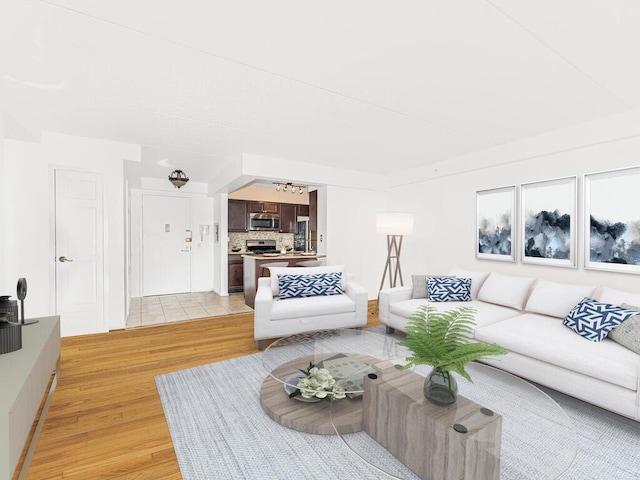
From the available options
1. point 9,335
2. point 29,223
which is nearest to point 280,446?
point 9,335

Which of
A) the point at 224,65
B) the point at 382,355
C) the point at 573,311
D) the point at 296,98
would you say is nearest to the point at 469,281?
the point at 573,311

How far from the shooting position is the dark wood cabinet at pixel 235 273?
6.65m

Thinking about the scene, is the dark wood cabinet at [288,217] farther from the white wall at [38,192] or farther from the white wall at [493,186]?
the white wall at [38,192]

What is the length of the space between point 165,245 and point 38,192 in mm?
2886

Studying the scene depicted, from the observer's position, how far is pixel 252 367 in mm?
2973

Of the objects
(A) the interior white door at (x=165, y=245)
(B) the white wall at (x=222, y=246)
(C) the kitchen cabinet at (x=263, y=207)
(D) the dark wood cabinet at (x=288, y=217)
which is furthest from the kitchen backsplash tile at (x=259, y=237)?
(A) the interior white door at (x=165, y=245)

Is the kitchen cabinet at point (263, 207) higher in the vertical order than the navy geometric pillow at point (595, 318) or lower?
higher

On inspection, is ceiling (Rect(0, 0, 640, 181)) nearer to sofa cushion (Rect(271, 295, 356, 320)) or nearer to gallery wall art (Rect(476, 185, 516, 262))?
gallery wall art (Rect(476, 185, 516, 262))

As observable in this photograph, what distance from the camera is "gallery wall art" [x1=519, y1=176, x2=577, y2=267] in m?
3.44

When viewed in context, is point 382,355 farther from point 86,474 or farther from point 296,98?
point 296,98

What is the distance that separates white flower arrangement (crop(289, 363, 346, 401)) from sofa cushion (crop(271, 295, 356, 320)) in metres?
1.23

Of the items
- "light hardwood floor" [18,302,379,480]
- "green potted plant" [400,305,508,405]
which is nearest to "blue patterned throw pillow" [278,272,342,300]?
"light hardwood floor" [18,302,379,480]

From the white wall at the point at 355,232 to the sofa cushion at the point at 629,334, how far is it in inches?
149

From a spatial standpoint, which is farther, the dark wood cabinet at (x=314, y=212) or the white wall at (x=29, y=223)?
the dark wood cabinet at (x=314, y=212)
